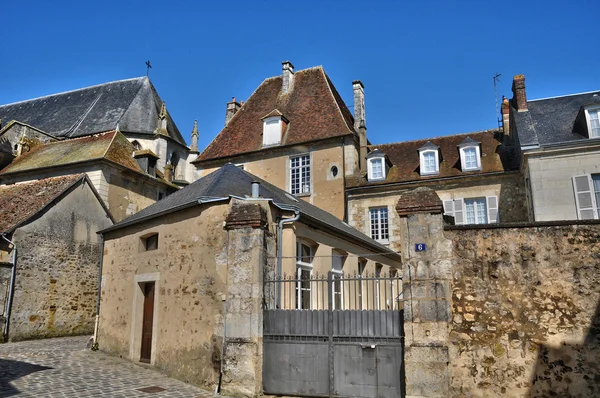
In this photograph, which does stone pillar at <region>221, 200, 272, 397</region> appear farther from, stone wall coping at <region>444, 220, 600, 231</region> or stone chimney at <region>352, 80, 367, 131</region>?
stone chimney at <region>352, 80, 367, 131</region>

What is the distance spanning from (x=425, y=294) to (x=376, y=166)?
550 inches

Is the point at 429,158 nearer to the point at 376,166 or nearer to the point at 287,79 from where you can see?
the point at 376,166

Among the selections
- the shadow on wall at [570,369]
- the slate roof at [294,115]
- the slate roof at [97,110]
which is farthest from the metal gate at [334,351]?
the slate roof at [97,110]

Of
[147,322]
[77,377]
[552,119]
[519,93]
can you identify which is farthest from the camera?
[519,93]

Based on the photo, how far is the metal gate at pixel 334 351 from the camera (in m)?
7.64

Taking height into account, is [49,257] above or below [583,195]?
below

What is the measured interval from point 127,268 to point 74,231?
5578 millimetres

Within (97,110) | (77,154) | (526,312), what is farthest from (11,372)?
(97,110)

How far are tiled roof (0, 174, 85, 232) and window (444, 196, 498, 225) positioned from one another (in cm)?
1370

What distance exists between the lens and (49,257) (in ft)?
48.5

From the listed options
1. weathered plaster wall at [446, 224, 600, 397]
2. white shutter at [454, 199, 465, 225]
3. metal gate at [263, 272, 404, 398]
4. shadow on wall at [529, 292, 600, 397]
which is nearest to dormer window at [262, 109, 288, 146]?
white shutter at [454, 199, 465, 225]

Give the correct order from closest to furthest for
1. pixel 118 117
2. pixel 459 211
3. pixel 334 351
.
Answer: pixel 334 351, pixel 459 211, pixel 118 117

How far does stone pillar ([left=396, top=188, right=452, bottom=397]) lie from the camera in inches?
283

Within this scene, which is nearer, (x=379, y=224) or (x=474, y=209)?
(x=474, y=209)
